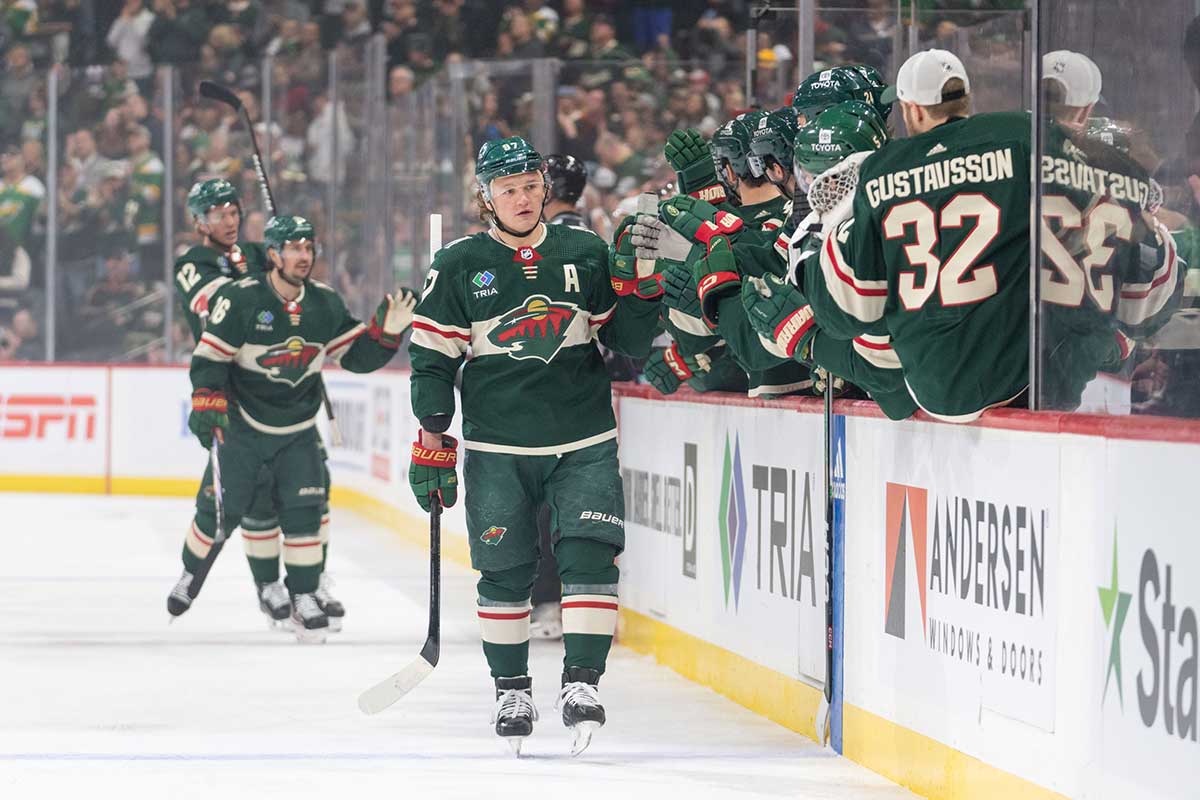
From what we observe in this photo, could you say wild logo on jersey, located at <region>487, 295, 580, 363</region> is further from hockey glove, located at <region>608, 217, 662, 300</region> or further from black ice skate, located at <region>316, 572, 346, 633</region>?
black ice skate, located at <region>316, 572, 346, 633</region>

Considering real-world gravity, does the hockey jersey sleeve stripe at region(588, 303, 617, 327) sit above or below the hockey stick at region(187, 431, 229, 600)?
above

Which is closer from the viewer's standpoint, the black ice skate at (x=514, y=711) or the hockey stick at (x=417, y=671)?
the black ice skate at (x=514, y=711)

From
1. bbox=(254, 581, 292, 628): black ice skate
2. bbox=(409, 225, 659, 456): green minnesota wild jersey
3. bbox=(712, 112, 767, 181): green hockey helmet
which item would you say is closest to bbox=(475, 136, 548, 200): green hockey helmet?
bbox=(409, 225, 659, 456): green minnesota wild jersey

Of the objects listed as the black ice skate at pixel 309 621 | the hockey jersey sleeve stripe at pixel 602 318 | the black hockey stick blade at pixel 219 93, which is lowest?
the black ice skate at pixel 309 621

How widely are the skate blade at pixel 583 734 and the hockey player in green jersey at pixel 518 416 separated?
0.16 m

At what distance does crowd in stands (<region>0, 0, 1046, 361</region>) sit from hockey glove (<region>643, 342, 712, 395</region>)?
5.83 ft

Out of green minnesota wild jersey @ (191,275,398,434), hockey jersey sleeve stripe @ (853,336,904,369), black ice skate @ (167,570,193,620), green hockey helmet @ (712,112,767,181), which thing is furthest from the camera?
black ice skate @ (167,570,193,620)

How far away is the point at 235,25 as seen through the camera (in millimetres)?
15734

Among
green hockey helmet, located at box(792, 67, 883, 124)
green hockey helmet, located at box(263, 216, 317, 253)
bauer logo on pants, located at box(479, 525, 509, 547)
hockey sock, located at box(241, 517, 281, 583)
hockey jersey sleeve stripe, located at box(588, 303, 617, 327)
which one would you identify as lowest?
hockey sock, located at box(241, 517, 281, 583)

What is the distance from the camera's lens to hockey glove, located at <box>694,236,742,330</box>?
4.99 metres

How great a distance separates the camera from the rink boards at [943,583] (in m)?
3.24

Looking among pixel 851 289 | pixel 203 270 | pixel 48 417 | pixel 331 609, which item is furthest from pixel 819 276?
pixel 48 417

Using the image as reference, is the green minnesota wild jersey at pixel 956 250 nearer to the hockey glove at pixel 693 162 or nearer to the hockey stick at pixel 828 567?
the hockey stick at pixel 828 567

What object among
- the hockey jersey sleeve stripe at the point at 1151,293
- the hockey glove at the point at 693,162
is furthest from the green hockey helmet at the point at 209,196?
the hockey jersey sleeve stripe at the point at 1151,293
